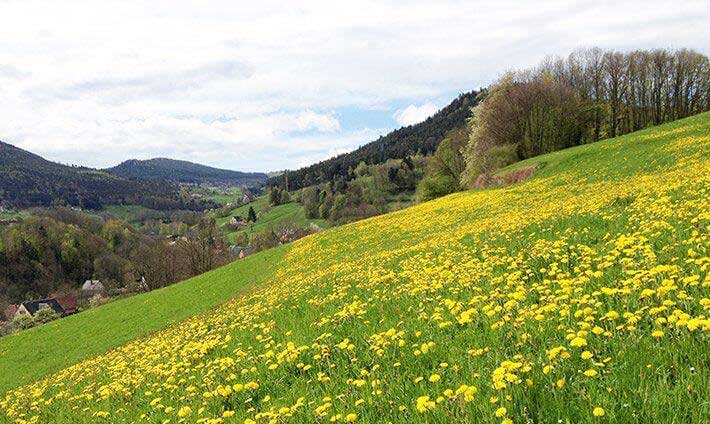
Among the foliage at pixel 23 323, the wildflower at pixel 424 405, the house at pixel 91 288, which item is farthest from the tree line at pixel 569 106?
the house at pixel 91 288

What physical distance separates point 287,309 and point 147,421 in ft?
20.5

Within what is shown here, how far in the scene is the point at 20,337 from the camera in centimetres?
3556

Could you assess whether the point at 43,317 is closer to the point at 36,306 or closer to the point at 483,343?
the point at 36,306

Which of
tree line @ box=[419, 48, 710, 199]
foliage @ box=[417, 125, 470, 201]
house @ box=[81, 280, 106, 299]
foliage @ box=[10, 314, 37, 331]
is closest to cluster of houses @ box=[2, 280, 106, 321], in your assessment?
house @ box=[81, 280, 106, 299]

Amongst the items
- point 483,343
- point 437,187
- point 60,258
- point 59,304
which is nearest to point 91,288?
point 60,258

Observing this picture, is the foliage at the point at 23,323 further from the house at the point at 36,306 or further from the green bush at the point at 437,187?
the green bush at the point at 437,187

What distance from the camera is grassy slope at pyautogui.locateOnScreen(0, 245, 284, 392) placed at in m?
23.5

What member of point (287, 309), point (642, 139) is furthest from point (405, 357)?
point (642, 139)

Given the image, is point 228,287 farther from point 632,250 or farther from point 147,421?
point 632,250

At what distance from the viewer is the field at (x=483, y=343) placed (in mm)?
4156

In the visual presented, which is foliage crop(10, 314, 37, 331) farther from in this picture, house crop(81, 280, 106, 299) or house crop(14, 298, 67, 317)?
house crop(81, 280, 106, 299)

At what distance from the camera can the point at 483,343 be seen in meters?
6.00

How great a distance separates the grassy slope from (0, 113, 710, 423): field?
10.7 metres

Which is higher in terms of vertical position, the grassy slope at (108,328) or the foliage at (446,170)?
the foliage at (446,170)
